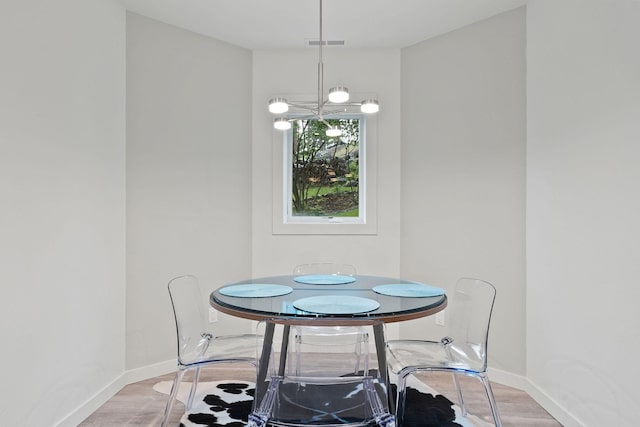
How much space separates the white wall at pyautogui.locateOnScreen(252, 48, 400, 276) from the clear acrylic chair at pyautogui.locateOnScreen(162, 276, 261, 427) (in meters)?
1.01

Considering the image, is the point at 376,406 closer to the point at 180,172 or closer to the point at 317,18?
the point at 180,172

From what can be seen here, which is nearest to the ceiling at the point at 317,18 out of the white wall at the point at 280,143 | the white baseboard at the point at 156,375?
the white wall at the point at 280,143

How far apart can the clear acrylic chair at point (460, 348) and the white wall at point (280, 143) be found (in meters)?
0.99

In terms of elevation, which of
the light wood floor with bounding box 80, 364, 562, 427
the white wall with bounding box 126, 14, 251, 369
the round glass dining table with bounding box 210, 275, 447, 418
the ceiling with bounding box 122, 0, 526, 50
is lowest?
the light wood floor with bounding box 80, 364, 562, 427

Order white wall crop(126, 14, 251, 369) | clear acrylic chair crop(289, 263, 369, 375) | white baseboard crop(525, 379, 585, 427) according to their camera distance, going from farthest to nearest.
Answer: white wall crop(126, 14, 251, 369), white baseboard crop(525, 379, 585, 427), clear acrylic chair crop(289, 263, 369, 375)

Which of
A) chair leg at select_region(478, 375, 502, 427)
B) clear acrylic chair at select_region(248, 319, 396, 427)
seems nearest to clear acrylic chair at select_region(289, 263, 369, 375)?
clear acrylic chair at select_region(248, 319, 396, 427)

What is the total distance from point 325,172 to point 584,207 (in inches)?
76.1

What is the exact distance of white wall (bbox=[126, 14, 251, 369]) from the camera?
2.67 meters

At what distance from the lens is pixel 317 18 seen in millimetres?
2703

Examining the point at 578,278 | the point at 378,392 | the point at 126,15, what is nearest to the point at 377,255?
the point at 578,278

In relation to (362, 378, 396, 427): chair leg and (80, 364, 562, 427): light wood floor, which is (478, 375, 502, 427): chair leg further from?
(362, 378, 396, 427): chair leg

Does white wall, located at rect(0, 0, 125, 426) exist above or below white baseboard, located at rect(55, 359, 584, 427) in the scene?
above

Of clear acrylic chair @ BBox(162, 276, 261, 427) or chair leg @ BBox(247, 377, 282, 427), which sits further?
clear acrylic chair @ BBox(162, 276, 261, 427)

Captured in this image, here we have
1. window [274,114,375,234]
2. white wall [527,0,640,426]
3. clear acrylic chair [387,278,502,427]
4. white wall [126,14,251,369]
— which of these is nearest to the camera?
white wall [527,0,640,426]
